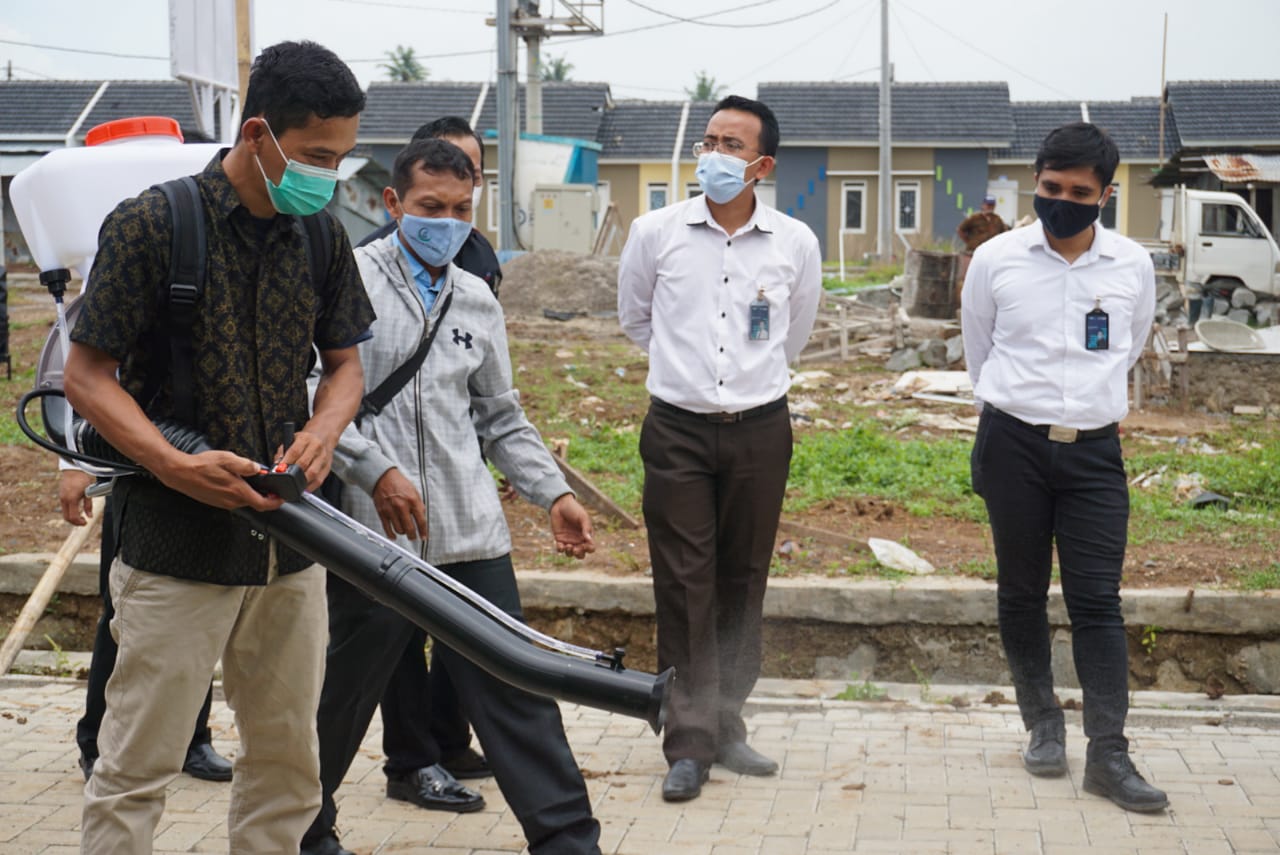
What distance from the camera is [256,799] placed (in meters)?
3.34

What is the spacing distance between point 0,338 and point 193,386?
1227cm

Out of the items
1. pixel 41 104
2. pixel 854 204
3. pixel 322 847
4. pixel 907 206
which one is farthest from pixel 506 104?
pixel 41 104

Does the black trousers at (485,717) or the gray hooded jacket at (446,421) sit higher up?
the gray hooded jacket at (446,421)

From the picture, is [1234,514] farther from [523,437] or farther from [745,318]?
[523,437]

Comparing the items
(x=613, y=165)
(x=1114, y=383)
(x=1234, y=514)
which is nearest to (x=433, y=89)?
(x=613, y=165)

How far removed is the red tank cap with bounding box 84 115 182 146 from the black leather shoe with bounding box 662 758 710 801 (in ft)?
8.34

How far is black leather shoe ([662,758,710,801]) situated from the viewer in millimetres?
4715

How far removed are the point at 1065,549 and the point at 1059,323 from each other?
29.9 inches

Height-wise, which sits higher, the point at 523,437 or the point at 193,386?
the point at 193,386

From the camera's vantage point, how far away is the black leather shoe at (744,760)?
499 centimetres

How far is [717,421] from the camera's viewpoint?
4.93 metres

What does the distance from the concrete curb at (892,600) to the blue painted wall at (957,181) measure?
33.2 m

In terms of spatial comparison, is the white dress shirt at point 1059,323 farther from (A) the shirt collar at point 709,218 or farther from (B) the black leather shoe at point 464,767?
(B) the black leather shoe at point 464,767

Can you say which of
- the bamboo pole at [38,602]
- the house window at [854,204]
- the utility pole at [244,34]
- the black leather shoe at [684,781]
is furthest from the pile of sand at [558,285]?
the house window at [854,204]
